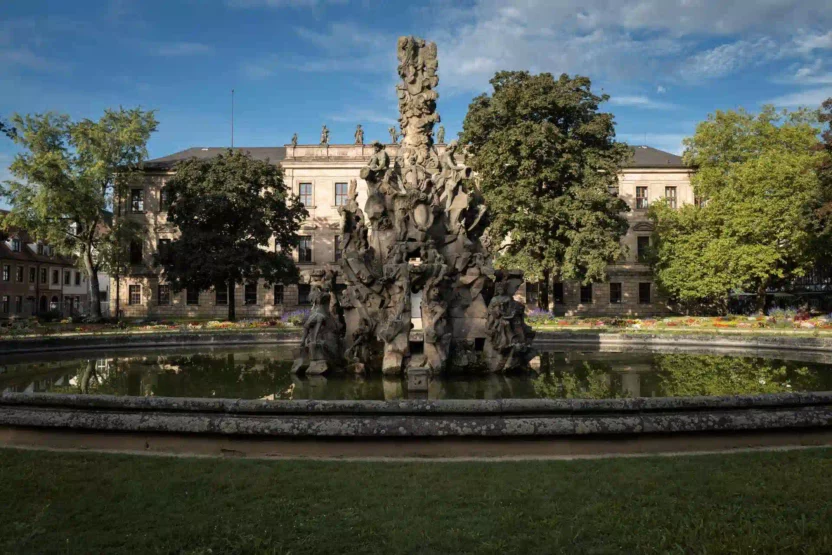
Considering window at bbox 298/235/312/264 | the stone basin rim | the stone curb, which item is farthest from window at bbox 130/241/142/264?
the stone basin rim

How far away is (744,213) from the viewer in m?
42.9

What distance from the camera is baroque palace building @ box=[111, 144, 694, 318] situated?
57344 mm

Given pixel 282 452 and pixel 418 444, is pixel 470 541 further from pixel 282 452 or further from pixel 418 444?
pixel 282 452

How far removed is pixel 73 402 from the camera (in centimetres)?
810

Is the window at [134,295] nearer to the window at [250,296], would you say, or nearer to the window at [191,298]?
the window at [191,298]

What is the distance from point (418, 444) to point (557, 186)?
3700 centimetres

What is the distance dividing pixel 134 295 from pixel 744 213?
56.0m

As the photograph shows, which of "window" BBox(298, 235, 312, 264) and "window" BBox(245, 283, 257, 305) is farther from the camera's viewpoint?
"window" BBox(298, 235, 312, 264)

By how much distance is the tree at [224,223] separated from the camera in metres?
41.1

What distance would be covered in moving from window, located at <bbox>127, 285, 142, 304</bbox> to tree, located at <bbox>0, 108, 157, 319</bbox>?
27.9 feet

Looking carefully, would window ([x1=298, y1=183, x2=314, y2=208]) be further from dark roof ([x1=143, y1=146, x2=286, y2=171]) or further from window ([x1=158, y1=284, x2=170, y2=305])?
window ([x1=158, y1=284, x2=170, y2=305])

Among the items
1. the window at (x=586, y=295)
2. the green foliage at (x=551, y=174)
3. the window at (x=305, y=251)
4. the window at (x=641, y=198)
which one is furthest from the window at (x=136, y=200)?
the window at (x=641, y=198)

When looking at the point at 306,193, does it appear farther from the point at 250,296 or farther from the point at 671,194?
the point at 671,194

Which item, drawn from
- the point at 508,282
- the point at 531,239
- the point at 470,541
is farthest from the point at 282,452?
the point at 531,239
